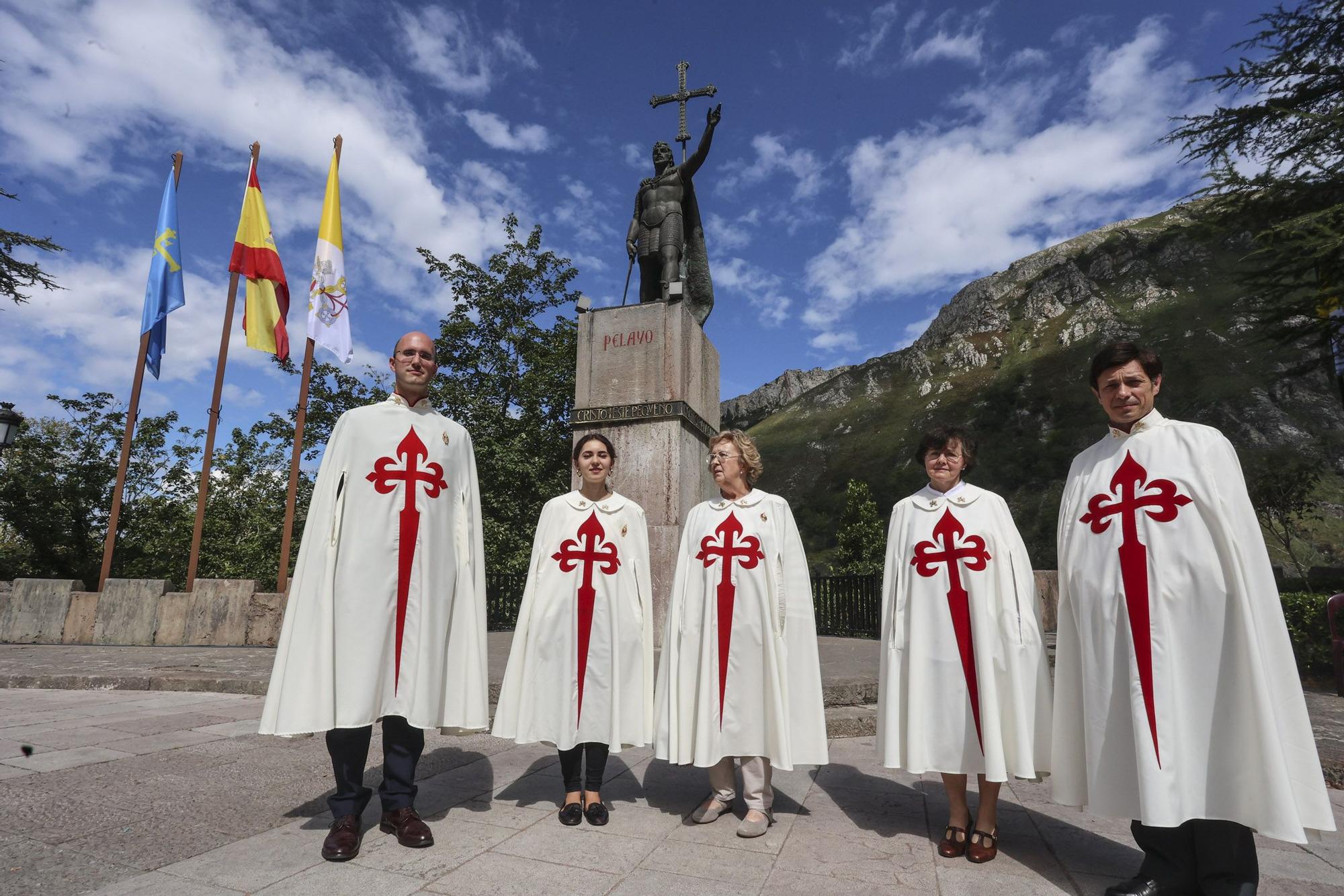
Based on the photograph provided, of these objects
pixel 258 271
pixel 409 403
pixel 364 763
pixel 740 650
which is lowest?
pixel 364 763

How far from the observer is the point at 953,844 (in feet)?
10.6

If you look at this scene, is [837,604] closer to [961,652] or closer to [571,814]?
[961,652]

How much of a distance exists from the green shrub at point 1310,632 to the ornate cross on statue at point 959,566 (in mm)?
8762

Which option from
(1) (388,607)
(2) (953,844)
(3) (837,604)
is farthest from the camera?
(3) (837,604)

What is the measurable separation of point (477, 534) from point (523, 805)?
5.11 ft

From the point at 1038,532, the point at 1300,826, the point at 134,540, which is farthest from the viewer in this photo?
the point at 1038,532

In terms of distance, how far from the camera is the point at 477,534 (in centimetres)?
399

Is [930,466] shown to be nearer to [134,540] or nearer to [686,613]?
[686,613]

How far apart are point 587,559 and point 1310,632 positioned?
10833mm

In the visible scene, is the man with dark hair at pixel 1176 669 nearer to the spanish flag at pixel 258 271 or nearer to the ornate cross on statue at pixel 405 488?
the ornate cross on statue at pixel 405 488

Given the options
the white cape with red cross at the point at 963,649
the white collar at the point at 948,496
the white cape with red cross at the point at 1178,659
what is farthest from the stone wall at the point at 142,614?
the white cape with red cross at the point at 1178,659

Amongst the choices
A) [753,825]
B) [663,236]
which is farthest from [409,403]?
[663,236]

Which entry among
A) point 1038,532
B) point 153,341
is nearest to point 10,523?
point 153,341

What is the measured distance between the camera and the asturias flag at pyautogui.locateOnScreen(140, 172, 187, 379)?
13703mm
